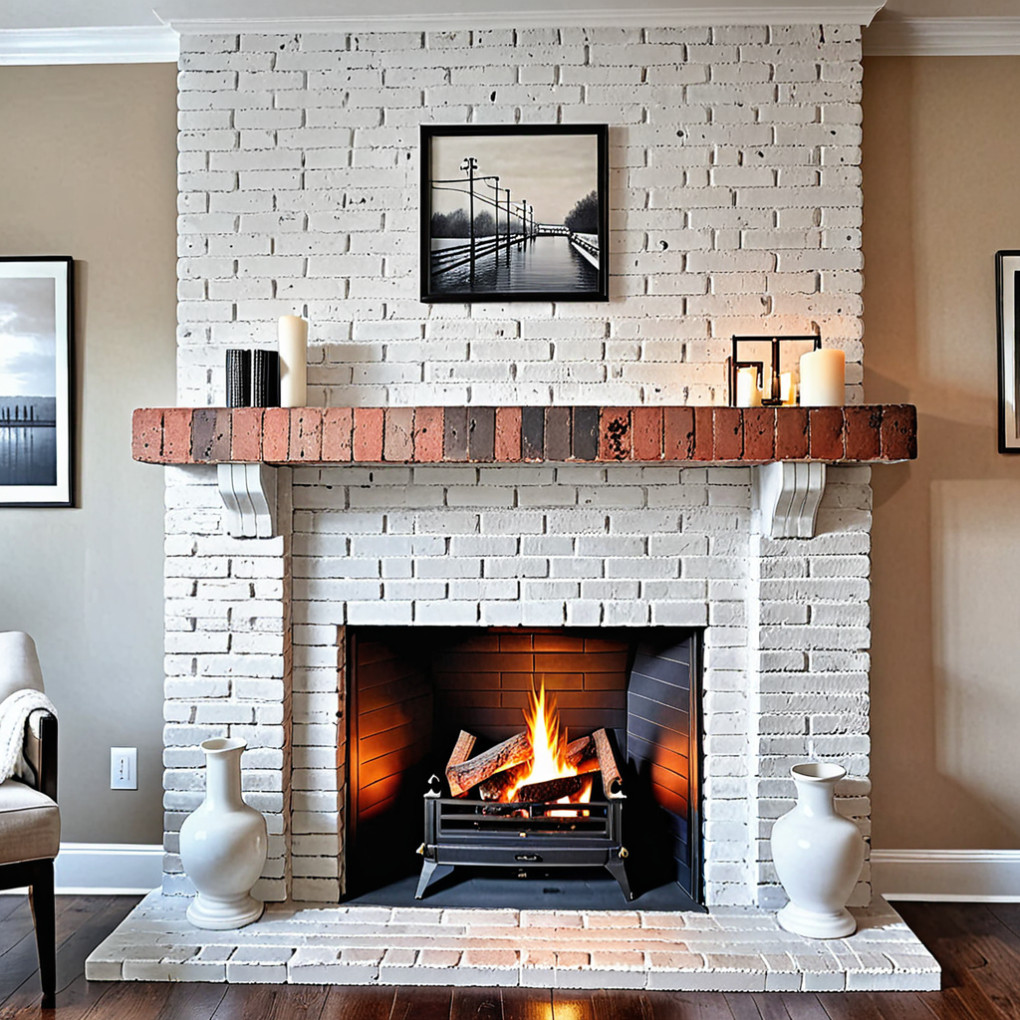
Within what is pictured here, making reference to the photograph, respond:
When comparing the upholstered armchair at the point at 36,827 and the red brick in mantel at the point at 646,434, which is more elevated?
the red brick in mantel at the point at 646,434

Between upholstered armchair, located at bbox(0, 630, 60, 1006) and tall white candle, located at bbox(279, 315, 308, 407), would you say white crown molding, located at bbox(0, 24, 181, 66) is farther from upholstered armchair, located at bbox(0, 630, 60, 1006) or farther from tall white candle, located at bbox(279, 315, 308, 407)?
upholstered armchair, located at bbox(0, 630, 60, 1006)

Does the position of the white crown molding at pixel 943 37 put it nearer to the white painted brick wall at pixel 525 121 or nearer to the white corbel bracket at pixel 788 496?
the white painted brick wall at pixel 525 121

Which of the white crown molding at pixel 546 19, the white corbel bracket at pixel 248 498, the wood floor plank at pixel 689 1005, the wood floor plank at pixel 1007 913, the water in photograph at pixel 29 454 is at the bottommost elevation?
the wood floor plank at pixel 1007 913

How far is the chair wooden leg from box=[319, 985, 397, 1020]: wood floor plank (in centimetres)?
64

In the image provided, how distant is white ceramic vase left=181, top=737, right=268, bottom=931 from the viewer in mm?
2254

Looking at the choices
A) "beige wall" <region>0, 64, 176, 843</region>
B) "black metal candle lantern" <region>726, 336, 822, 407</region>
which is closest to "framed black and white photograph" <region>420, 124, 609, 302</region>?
"black metal candle lantern" <region>726, 336, 822, 407</region>

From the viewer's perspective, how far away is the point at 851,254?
2430 mm

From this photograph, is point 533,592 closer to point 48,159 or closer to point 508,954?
point 508,954

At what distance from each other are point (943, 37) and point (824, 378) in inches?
46.3

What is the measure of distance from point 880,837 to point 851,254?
1.67 m

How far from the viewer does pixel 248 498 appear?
2385mm

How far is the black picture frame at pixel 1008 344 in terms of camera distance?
103 inches

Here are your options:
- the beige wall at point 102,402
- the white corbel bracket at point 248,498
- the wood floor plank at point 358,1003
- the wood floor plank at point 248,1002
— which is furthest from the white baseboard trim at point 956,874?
the beige wall at point 102,402

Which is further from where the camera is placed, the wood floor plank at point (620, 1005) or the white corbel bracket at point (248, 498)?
the white corbel bracket at point (248, 498)
